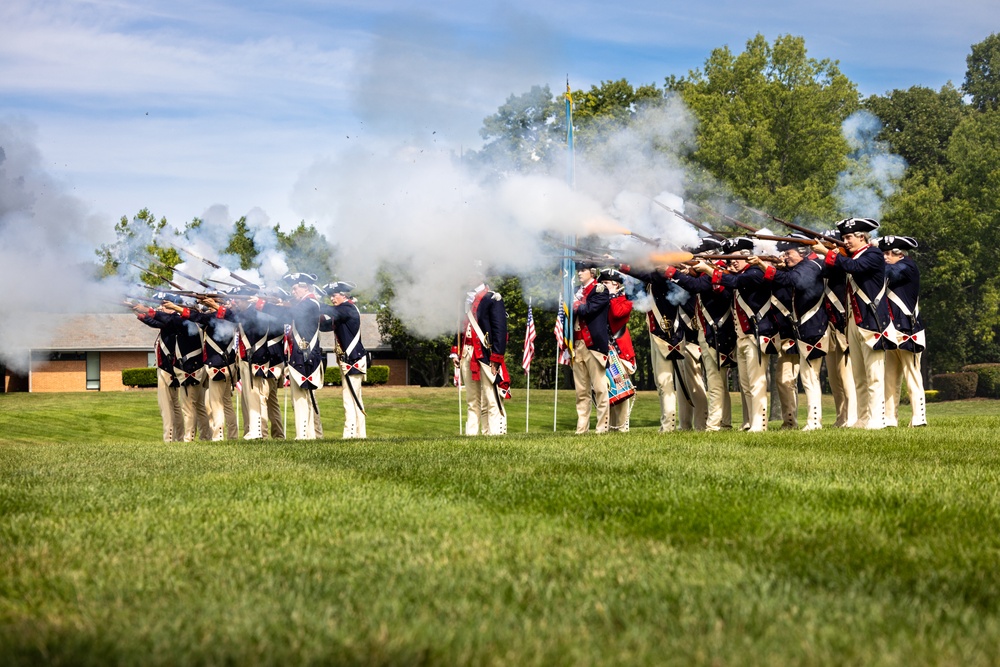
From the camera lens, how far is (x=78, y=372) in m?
53.2

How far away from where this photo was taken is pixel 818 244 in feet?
43.0

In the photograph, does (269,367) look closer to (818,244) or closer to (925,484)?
(818,244)

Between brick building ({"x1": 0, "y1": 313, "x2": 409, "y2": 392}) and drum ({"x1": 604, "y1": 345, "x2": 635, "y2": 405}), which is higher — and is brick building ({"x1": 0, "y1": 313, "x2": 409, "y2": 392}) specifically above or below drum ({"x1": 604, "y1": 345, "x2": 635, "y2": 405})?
above

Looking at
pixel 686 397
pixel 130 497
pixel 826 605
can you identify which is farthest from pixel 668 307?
pixel 826 605

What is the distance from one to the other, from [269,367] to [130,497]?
852 cm

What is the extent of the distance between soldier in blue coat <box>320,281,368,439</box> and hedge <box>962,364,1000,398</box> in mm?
37847

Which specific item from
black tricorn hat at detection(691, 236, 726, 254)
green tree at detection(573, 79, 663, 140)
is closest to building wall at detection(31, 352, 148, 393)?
green tree at detection(573, 79, 663, 140)

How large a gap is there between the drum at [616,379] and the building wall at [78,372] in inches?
1626

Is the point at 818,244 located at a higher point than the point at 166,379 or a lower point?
higher

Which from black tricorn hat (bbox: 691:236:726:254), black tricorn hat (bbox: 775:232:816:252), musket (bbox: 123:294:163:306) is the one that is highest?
black tricorn hat (bbox: 691:236:726:254)

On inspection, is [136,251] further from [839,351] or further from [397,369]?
[397,369]

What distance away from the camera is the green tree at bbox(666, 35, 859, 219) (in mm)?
33125

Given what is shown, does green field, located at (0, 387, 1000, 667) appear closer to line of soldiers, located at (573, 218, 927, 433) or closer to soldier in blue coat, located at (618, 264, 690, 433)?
line of soldiers, located at (573, 218, 927, 433)

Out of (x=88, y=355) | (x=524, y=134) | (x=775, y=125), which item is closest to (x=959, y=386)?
(x=775, y=125)
